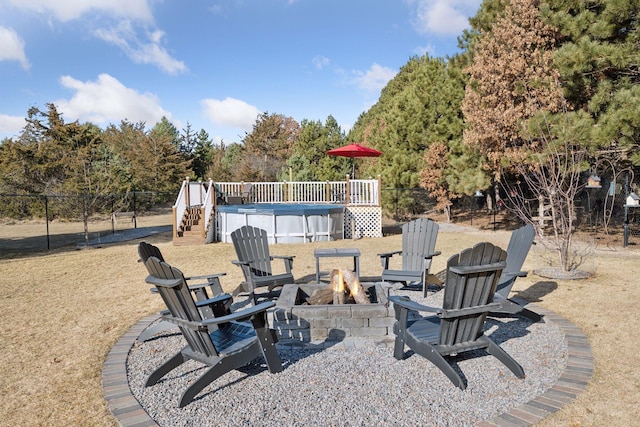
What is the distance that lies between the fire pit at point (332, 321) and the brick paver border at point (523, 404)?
1.52 meters

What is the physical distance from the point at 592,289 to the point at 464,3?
1344 cm

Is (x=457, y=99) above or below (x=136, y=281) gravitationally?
above

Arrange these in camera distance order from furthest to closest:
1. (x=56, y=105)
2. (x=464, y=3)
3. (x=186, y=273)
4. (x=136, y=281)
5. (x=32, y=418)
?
1. (x=56, y=105)
2. (x=464, y=3)
3. (x=186, y=273)
4. (x=136, y=281)
5. (x=32, y=418)

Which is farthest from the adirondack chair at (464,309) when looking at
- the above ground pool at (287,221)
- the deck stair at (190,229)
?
the deck stair at (190,229)

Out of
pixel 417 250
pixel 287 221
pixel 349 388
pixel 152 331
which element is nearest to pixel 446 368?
pixel 349 388

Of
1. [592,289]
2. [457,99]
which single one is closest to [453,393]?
[592,289]

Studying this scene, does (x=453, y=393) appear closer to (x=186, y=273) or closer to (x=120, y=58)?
(x=186, y=273)

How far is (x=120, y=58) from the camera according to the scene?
19391 mm

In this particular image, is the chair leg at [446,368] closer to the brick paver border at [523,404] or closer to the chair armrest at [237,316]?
the brick paver border at [523,404]

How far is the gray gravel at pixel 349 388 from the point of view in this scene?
2814mm

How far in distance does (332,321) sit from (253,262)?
1.82m

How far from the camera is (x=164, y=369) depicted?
336cm

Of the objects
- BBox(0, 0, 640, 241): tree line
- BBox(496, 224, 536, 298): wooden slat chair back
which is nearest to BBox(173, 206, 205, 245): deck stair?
BBox(0, 0, 640, 241): tree line

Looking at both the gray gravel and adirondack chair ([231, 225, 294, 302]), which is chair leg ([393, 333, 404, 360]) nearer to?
the gray gravel
